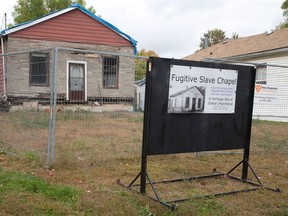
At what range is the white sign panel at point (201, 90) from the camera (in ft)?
16.3

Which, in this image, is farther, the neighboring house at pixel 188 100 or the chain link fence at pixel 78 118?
the chain link fence at pixel 78 118

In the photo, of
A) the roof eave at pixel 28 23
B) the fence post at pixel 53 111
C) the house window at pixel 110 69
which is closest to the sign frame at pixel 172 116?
the fence post at pixel 53 111

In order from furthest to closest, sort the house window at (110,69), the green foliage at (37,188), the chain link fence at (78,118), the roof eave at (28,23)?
the roof eave at (28,23) → the house window at (110,69) → the chain link fence at (78,118) → the green foliage at (37,188)

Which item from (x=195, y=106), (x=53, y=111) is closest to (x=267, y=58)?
(x=195, y=106)

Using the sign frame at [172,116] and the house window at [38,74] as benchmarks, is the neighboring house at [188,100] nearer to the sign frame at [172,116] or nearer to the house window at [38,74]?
the sign frame at [172,116]

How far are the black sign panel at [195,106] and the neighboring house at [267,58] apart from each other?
2662mm

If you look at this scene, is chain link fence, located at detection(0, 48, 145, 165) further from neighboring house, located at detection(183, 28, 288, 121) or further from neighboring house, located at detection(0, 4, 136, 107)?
neighboring house, located at detection(183, 28, 288, 121)

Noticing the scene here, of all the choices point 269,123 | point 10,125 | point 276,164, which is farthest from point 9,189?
point 269,123

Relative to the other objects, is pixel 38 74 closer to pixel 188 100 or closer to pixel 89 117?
pixel 89 117

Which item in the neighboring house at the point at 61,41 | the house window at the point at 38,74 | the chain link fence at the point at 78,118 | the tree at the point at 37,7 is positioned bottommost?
the chain link fence at the point at 78,118

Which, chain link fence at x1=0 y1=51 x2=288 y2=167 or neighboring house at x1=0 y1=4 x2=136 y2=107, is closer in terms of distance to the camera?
chain link fence at x1=0 y1=51 x2=288 y2=167

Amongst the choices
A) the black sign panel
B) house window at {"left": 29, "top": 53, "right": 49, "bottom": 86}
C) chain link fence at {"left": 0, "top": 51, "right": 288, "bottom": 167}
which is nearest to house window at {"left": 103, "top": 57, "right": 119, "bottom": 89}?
chain link fence at {"left": 0, "top": 51, "right": 288, "bottom": 167}

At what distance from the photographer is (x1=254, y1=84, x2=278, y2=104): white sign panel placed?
8.03 metres

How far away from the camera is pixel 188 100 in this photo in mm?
5148
